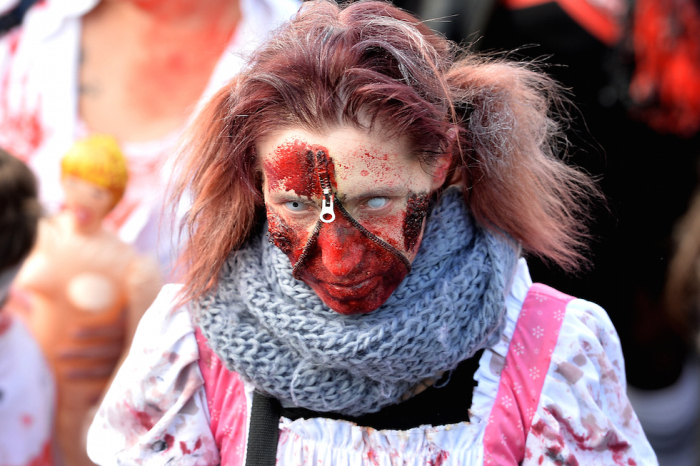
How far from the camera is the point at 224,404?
120cm

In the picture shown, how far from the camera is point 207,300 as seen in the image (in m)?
1.19

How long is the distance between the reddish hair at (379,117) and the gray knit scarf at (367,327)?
84mm

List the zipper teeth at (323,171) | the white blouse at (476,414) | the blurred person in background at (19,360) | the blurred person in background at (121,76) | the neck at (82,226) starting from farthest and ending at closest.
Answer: the blurred person in background at (121,76)
the neck at (82,226)
the blurred person in background at (19,360)
the white blouse at (476,414)
the zipper teeth at (323,171)

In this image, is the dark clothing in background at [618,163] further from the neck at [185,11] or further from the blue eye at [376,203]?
the blue eye at [376,203]

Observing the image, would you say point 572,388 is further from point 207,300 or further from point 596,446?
point 207,300

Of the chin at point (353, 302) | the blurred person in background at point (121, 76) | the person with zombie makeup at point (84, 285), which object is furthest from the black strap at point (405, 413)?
the blurred person in background at point (121, 76)

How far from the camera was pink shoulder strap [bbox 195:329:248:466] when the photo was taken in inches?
46.2

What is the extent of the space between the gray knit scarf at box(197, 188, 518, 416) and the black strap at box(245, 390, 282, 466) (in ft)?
0.10

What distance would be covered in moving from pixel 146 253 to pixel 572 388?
1.38 metres

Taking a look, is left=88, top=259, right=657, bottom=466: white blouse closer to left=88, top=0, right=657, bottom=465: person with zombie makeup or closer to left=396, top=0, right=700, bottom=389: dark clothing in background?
left=88, top=0, right=657, bottom=465: person with zombie makeup

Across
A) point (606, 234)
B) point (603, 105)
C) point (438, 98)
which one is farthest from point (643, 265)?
point (438, 98)

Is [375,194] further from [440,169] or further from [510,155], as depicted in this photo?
[510,155]

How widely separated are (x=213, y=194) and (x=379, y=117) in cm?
38

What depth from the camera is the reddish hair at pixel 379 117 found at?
39.3 inches
